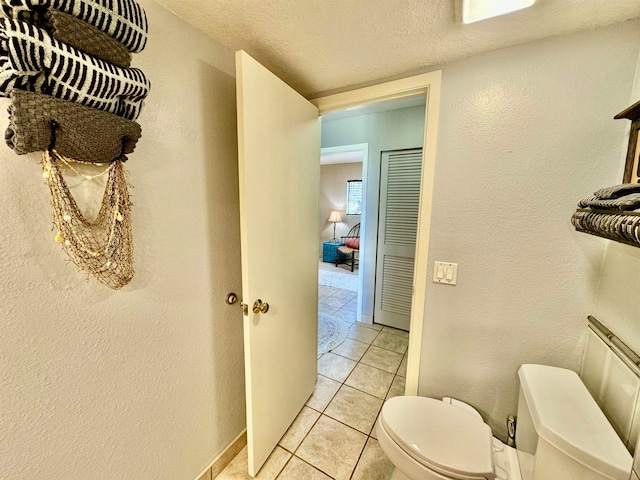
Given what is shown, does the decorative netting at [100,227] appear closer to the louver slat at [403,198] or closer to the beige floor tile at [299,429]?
the beige floor tile at [299,429]

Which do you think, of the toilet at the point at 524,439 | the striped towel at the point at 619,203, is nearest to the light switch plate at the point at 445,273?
the toilet at the point at 524,439

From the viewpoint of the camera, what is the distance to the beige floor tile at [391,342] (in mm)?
2325

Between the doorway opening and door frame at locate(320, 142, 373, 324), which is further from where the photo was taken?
door frame at locate(320, 142, 373, 324)

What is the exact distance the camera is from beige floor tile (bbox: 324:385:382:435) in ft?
5.15

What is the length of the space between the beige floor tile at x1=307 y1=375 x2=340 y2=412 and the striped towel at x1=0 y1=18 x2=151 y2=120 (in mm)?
1871

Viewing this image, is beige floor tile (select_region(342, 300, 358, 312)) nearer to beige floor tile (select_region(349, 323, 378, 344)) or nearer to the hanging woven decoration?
beige floor tile (select_region(349, 323, 378, 344))

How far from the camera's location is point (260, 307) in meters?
1.14

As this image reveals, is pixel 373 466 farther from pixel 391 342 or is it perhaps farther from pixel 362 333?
pixel 362 333

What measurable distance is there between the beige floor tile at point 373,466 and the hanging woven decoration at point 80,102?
1.41m

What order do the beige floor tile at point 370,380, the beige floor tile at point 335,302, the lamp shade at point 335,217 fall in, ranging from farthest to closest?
the lamp shade at point 335,217 < the beige floor tile at point 335,302 < the beige floor tile at point 370,380

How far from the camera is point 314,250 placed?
64.7 inches

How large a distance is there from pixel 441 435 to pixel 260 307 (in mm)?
905

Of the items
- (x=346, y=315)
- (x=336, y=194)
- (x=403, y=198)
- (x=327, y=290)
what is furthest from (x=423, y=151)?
(x=336, y=194)

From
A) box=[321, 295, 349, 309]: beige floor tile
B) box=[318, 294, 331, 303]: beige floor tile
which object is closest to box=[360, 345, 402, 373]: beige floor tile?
box=[321, 295, 349, 309]: beige floor tile
